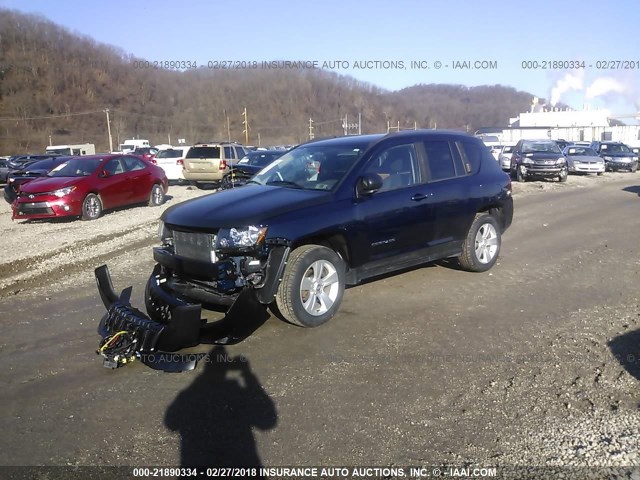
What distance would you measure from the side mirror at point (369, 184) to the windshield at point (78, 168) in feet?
31.3

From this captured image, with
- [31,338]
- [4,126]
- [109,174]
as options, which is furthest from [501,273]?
[4,126]

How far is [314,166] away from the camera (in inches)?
241

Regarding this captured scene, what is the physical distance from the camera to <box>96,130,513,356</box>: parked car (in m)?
4.87

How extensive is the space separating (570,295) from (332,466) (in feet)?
14.1

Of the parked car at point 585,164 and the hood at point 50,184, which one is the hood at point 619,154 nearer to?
the parked car at point 585,164

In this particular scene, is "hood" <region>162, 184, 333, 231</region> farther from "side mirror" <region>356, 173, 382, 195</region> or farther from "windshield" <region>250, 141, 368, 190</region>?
"side mirror" <region>356, 173, 382, 195</region>

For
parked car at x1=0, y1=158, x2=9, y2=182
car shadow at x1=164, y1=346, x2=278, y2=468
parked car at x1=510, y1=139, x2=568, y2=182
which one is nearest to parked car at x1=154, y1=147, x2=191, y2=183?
parked car at x1=510, y1=139, x2=568, y2=182

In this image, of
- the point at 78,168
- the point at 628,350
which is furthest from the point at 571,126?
the point at 628,350

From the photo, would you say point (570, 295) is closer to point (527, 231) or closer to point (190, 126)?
point (527, 231)

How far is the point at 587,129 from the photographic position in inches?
2822

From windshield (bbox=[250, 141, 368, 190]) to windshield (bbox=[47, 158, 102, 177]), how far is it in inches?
324

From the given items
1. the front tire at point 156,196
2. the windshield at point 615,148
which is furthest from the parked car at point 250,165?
the windshield at point 615,148

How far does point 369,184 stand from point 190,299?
207 centimetres

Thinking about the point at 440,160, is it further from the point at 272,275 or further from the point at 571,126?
the point at 571,126
